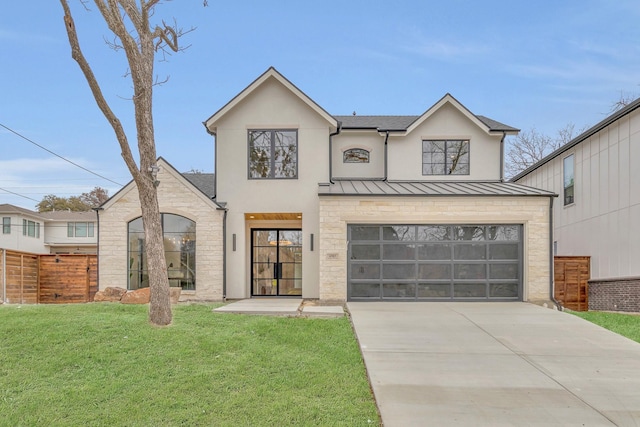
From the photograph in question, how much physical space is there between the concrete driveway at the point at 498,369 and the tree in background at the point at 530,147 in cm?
2419

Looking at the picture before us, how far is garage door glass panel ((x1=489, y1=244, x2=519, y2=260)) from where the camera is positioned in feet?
39.3

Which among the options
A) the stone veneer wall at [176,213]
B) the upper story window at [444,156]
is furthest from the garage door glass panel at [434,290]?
the stone veneer wall at [176,213]

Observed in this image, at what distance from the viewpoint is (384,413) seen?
448 cm

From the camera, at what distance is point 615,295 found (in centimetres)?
1254

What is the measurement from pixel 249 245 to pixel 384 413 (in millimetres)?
10062

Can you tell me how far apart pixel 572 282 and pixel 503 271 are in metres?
3.84

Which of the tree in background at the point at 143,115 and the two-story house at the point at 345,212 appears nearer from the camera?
the tree in background at the point at 143,115

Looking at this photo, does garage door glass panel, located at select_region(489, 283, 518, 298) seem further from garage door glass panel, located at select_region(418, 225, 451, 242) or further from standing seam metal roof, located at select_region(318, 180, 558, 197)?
standing seam metal roof, located at select_region(318, 180, 558, 197)

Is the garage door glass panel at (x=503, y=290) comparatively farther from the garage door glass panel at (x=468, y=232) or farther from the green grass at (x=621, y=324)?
the green grass at (x=621, y=324)

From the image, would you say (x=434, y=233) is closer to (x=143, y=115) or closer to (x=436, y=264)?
(x=436, y=264)

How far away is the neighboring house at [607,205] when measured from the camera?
39.1ft

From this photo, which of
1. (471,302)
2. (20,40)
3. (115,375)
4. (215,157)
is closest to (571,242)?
(471,302)

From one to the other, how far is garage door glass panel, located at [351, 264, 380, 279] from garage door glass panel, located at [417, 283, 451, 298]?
4.50 ft

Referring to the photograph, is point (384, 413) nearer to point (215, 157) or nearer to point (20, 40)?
point (215, 157)
